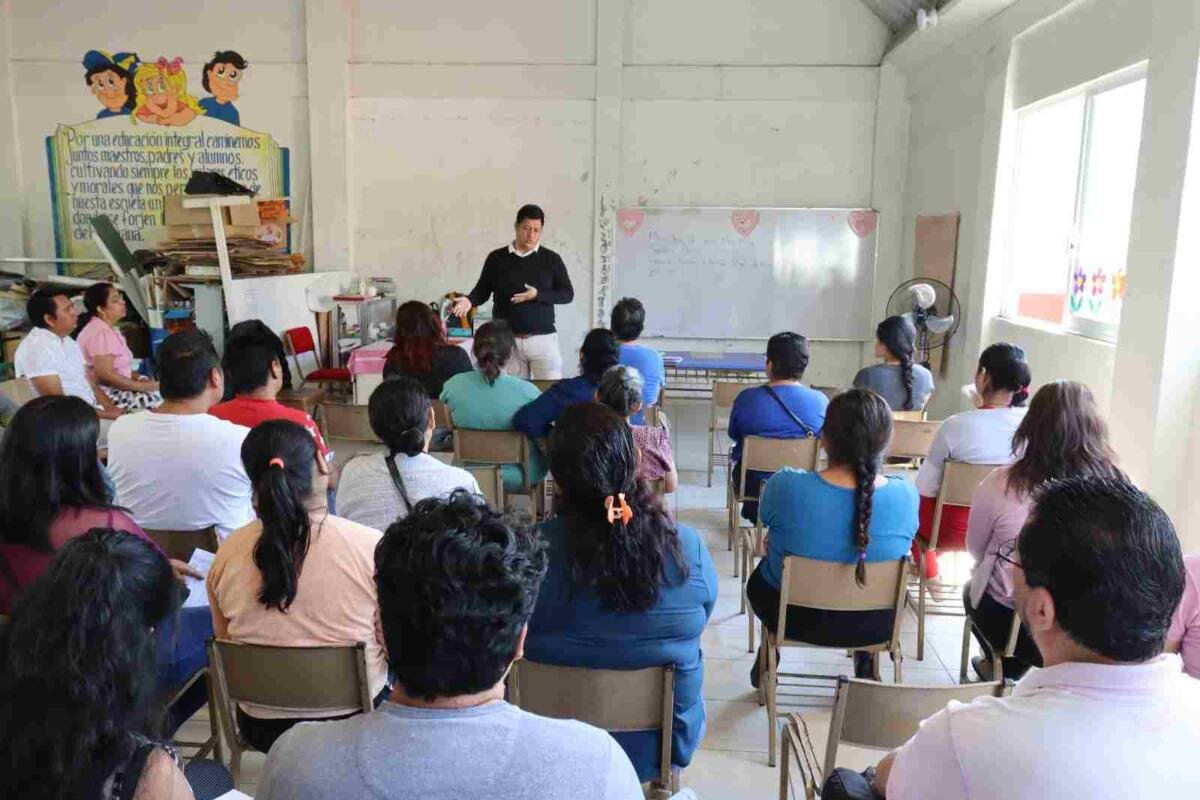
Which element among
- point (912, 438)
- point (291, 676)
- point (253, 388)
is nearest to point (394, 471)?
point (291, 676)

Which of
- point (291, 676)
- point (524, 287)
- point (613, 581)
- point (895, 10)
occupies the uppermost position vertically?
point (895, 10)

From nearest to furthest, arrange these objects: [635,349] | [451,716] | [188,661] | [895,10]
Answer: [451,716]
[188,661]
[635,349]
[895,10]

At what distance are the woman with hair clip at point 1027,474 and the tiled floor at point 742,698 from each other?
58 centimetres

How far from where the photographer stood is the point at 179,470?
7.92ft

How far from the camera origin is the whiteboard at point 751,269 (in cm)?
714

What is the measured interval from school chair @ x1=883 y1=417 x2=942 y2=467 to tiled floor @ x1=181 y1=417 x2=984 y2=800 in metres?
0.72

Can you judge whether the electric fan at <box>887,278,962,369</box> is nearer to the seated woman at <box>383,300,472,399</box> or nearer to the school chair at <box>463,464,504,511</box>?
the seated woman at <box>383,300,472,399</box>

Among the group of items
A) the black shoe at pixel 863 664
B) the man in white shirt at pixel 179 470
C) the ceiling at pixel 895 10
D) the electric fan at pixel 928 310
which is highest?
the ceiling at pixel 895 10

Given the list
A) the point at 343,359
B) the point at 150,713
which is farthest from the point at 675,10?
the point at 150,713

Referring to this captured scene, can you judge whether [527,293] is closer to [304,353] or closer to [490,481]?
[490,481]

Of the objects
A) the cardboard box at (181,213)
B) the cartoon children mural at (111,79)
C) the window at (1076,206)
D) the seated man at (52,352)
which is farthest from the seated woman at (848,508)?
the cartoon children mural at (111,79)

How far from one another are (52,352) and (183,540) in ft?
8.07

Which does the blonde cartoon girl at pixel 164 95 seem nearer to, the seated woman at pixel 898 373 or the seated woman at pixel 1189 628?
the seated woman at pixel 898 373

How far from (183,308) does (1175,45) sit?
6.35 metres
